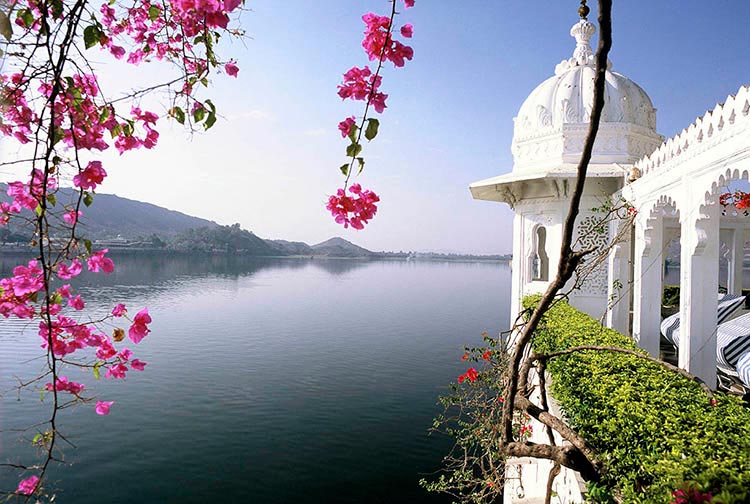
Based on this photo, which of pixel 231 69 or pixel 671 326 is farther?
pixel 671 326

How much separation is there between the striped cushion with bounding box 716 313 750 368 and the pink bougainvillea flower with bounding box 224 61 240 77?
5.44 m

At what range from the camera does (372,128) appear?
159 cm

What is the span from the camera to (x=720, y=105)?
3453 millimetres

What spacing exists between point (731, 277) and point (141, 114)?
11634 mm

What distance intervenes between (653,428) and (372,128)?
6.27ft

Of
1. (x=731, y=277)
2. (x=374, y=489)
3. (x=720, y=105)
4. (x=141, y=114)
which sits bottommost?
(x=374, y=489)

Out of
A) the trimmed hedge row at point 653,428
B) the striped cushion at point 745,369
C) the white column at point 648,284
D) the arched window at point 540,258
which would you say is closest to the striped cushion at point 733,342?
the striped cushion at point 745,369

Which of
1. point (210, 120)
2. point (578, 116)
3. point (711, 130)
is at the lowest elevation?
point (210, 120)

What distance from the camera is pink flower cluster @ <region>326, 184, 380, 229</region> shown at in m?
1.89

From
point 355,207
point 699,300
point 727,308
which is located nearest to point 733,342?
point 699,300

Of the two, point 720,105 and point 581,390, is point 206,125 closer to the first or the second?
point 581,390

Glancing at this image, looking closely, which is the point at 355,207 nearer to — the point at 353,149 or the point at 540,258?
the point at 353,149

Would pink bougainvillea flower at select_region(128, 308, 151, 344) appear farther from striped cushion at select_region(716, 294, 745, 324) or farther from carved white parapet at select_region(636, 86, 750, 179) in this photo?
striped cushion at select_region(716, 294, 745, 324)

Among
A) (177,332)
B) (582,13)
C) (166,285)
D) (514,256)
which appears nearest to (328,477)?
(514,256)
